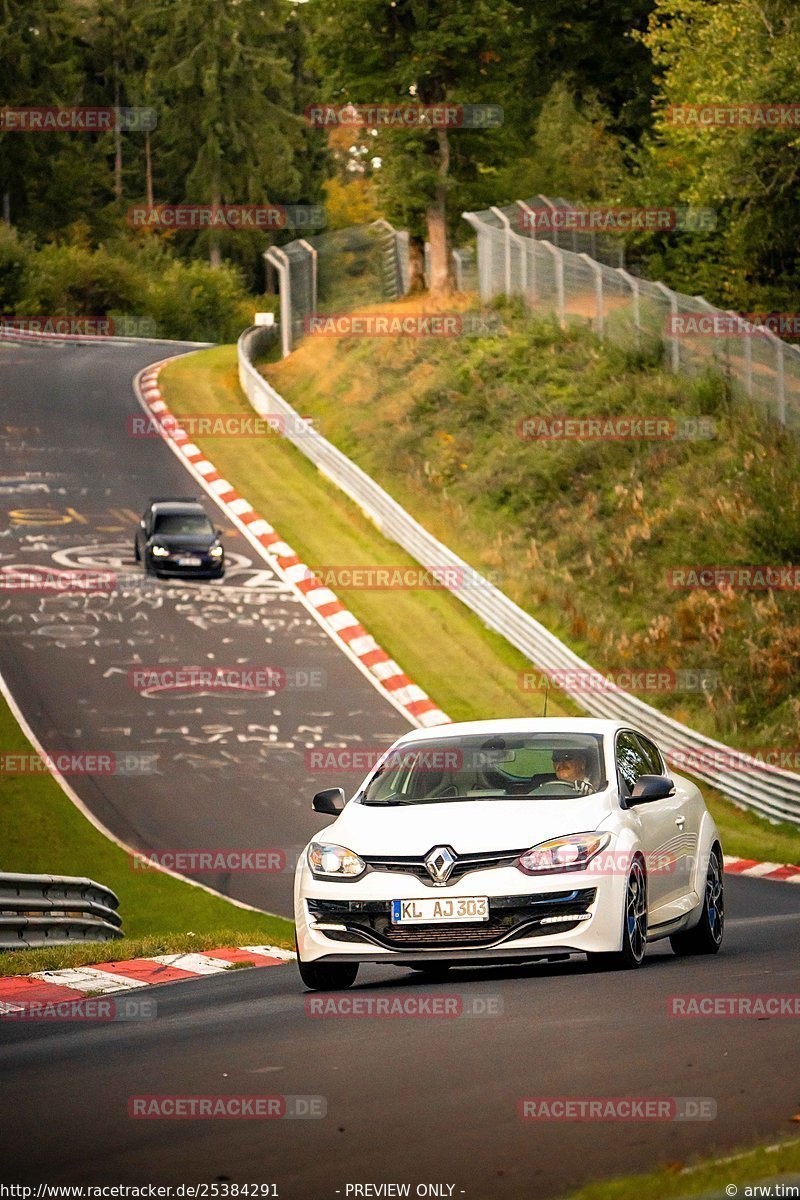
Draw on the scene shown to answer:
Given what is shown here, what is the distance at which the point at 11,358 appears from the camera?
57656 millimetres

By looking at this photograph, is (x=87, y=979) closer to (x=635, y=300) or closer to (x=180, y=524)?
(x=180, y=524)

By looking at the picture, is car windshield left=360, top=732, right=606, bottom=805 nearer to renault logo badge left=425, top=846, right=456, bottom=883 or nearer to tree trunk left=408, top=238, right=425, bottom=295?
renault logo badge left=425, top=846, right=456, bottom=883

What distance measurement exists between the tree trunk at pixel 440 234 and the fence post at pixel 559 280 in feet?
26.8

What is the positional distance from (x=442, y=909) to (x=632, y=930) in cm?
119

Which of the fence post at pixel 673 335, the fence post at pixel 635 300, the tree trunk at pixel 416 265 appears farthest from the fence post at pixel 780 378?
the tree trunk at pixel 416 265

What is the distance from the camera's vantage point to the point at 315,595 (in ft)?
108

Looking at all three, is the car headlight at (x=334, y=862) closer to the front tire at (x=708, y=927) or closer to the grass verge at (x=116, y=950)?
the front tire at (x=708, y=927)

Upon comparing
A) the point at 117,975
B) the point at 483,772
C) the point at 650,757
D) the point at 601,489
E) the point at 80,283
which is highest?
the point at 483,772

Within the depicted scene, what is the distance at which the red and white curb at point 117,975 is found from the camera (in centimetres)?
1128

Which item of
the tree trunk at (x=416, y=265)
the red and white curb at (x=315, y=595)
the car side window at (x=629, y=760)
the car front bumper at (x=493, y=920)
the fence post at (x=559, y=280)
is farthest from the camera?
the tree trunk at (x=416, y=265)

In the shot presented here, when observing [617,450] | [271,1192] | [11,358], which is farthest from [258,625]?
[11,358]

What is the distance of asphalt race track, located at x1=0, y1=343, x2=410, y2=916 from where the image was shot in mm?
21828

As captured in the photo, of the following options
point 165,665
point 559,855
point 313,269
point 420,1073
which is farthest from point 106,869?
point 313,269

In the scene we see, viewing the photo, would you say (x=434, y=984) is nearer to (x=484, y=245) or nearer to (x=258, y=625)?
(x=258, y=625)
